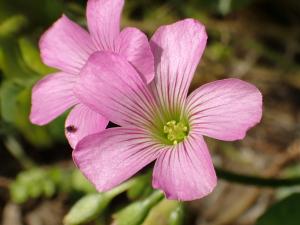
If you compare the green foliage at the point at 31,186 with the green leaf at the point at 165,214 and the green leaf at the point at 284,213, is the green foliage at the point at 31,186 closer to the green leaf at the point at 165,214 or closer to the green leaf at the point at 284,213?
the green leaf at the point at 165,214

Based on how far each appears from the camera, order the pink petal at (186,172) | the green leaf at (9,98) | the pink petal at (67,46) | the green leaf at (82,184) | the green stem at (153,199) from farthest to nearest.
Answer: the green leaf at (9,98) → the green leaf at (82,184) → the green stem at (153,199) → the pink petal at (67,46) → the pink petal at (186,172)

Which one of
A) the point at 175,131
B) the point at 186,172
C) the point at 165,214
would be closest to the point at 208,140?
the point at 165,214

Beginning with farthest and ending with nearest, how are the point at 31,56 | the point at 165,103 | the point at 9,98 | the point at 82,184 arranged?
the point at 31,56 → the point at 9,98 → the point at 82,184 → the point at 165,103

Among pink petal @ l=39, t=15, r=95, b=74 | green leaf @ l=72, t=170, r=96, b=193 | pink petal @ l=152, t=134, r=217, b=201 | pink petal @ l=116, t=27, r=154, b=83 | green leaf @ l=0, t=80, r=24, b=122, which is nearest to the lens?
pink petal @ l=152, t=134, r=217, b=201

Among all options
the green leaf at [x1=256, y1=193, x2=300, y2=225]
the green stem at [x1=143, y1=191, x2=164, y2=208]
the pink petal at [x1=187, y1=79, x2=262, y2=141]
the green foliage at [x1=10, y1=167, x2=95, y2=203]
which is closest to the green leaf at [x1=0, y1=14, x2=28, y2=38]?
the green foliage at [x1=10, y1=167, x2=95, y2=203]

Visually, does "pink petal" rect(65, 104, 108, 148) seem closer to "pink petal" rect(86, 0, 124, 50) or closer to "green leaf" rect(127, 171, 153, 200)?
"pink petal" rect(86, 0, 124, 50)

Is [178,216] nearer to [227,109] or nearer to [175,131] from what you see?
[175,131]

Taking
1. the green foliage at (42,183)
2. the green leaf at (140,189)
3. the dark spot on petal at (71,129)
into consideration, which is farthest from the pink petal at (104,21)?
the green foliage at (42,183)
